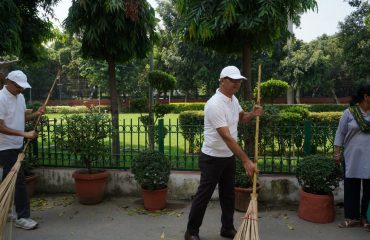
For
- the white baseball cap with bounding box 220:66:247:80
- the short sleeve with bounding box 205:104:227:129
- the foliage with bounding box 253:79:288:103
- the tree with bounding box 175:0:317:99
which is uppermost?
the tree with bounding box 175:0:317:99

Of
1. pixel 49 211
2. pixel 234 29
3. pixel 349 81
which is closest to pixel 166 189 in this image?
pixel 49 211

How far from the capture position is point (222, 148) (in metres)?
4.04

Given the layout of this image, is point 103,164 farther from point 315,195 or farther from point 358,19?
point 358,19

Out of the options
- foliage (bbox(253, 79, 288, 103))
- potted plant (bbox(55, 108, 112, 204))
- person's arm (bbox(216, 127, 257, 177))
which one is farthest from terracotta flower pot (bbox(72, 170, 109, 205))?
foliage (bbox(253, 79, 288, 103))

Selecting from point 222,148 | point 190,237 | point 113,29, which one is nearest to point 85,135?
point 113,29

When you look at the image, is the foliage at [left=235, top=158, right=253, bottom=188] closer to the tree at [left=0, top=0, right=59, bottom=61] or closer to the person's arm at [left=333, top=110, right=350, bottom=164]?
the person's arm at [left=333, top=110, right=350, bottom=164]

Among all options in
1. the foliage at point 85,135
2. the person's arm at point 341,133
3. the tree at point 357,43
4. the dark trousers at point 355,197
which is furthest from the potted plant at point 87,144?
the tree at point 357,43

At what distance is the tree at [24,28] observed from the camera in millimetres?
6117

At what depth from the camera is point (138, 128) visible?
632 cm

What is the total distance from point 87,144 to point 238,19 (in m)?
2.98

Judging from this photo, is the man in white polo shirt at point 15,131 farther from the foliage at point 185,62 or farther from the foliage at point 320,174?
the foliage at point 185,62

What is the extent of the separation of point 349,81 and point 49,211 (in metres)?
43.6

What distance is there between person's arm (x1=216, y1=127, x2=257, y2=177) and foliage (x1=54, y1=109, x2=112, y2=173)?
269 cm

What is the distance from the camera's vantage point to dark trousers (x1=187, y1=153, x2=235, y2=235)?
4.11m
